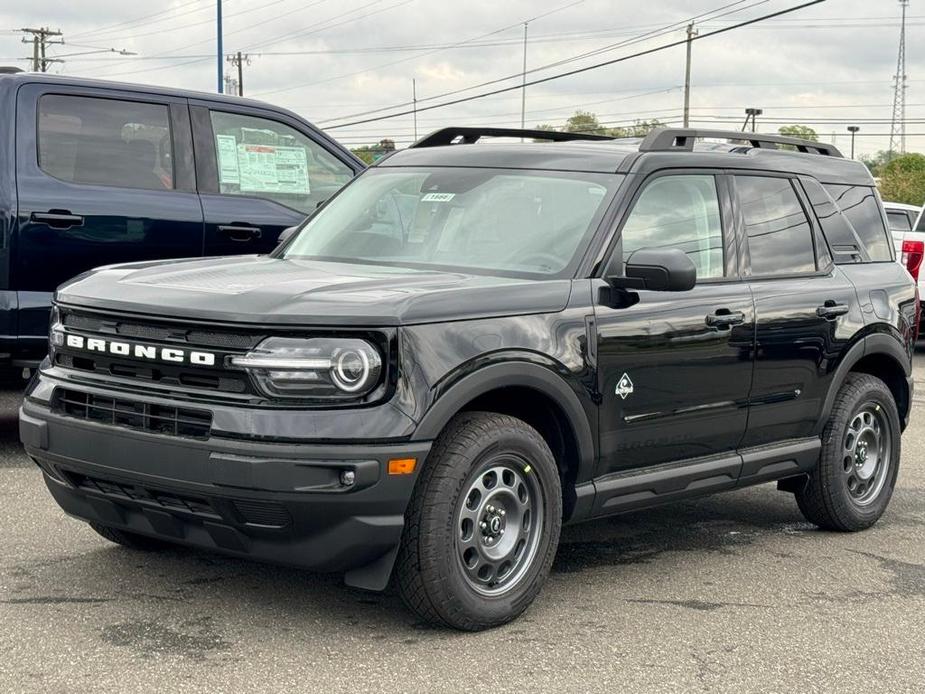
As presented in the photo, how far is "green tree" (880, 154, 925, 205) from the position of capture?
59531 mm

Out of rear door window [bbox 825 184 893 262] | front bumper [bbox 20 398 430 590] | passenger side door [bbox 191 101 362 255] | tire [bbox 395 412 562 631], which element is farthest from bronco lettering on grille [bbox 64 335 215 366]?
rear door window [bbox 825 184 893 262]

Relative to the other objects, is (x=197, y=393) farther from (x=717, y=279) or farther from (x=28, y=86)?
(x=28, y=86)

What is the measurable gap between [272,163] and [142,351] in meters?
4.08

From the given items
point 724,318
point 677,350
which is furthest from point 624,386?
point 724,318

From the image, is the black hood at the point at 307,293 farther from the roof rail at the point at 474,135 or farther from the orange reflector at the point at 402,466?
the roof rail at the point at 474,135

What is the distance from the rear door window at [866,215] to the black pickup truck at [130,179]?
3235 mm

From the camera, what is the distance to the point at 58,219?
772 cm

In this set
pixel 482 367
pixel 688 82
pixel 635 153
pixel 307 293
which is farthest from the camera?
pixel 688 82

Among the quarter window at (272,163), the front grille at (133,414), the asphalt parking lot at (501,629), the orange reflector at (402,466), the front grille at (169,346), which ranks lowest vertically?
the asphalt parking lot at (501,629)

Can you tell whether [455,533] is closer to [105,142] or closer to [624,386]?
[624,386]

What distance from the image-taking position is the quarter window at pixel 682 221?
5.80 m

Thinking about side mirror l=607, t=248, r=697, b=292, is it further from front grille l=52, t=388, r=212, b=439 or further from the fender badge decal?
front grille l=52, t=388, r=212, b=439

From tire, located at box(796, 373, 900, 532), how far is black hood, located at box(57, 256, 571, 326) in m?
2.05

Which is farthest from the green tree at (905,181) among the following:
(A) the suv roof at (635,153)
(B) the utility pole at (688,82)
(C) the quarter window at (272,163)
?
(A) the suv roof at (635,153)
